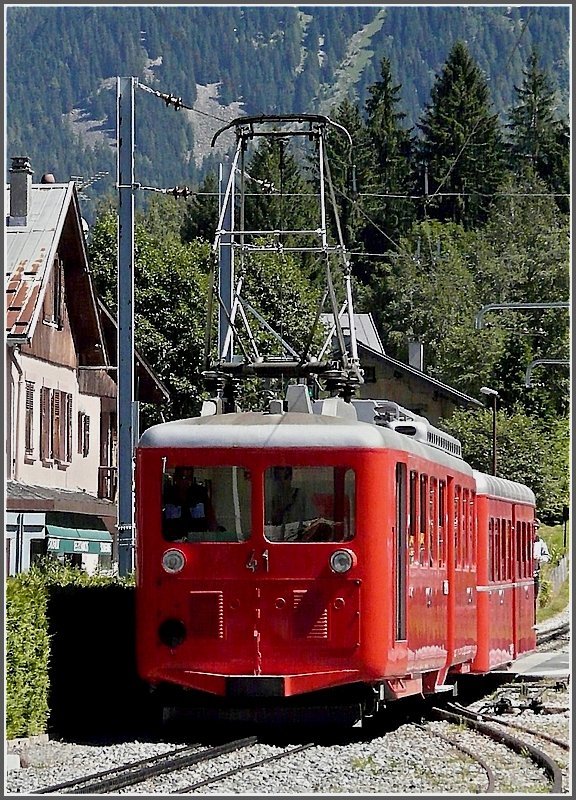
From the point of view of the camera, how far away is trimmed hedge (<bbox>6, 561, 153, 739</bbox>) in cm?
1377

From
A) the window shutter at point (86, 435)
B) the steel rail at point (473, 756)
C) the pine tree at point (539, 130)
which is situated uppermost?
the pine tree at point (539, 130)

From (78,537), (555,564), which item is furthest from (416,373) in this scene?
(78,537)

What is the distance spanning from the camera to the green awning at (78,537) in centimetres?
3178

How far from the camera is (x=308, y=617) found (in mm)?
13062

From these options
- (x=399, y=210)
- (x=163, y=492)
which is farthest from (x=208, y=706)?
(x=399, y=210)

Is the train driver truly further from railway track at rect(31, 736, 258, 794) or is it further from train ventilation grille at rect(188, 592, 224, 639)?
railway track at rect(31, 736, 258, 794)

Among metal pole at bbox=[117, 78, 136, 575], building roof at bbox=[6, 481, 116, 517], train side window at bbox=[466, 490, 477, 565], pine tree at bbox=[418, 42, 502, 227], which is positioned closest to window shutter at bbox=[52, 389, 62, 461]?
building roof at bbox=[6, 481, 116, 517]

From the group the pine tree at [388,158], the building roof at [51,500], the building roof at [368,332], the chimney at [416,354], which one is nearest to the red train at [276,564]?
the building roof at [51,500]

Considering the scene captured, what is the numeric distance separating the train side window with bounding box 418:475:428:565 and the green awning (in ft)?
56.8

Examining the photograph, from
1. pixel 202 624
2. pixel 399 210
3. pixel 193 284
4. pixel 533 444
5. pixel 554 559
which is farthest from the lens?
pixel 399 210

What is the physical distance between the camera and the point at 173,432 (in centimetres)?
1352

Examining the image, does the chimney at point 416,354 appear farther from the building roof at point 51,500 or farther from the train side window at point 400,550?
the train side window at point 400,550

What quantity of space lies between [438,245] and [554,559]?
39959mm

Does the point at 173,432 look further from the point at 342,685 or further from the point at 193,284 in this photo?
the point at 193,284
